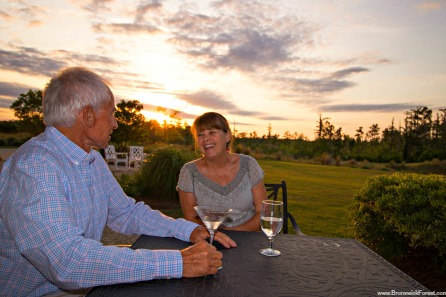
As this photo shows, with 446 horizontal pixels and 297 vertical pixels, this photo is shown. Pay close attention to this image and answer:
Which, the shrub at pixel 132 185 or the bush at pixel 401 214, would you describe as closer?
the bush at pixel 401 214

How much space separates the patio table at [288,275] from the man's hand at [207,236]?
33 mm

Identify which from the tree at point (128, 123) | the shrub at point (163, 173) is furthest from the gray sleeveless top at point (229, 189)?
the tree at point (128, 123)

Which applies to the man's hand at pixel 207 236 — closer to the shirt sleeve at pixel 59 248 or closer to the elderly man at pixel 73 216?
the elderly man at pixel 73 216

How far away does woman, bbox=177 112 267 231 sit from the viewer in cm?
284

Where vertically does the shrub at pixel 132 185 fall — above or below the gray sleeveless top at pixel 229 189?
below

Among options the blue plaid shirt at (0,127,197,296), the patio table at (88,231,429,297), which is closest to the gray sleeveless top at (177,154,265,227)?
the patio table at (88,231,429,297)

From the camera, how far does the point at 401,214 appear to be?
344 cm

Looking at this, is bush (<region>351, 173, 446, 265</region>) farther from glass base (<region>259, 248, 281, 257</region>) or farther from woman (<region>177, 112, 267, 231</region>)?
glass base (<region>259, 248, 281, 257</region>)

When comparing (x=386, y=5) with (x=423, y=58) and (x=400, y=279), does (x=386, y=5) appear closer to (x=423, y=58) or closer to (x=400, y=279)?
(x=423, y=58)

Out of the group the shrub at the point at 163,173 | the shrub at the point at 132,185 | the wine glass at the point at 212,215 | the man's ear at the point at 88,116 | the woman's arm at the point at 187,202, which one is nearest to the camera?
the wine glass at the point at 212,215

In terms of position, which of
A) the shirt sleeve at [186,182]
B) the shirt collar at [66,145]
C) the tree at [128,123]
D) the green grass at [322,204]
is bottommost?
the green grass at [322,204]

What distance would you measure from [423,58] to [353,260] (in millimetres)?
8048

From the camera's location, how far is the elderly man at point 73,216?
117 centimetres

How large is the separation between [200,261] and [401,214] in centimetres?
301
